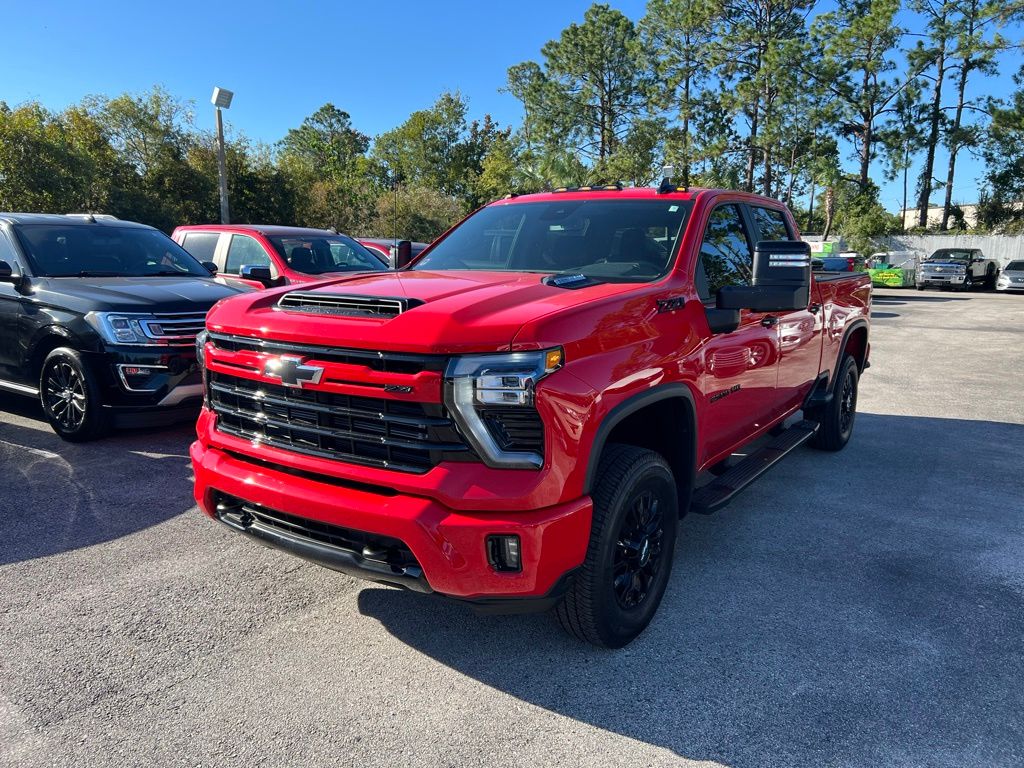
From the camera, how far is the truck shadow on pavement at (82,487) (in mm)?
4129

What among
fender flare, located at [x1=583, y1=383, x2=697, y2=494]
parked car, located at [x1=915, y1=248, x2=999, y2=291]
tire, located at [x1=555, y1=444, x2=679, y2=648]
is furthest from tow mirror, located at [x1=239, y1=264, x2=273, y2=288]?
parked car, located at [x1=915, y1=248, x2=999, y2=291]

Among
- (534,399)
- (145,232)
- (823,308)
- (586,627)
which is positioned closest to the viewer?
(534,399)

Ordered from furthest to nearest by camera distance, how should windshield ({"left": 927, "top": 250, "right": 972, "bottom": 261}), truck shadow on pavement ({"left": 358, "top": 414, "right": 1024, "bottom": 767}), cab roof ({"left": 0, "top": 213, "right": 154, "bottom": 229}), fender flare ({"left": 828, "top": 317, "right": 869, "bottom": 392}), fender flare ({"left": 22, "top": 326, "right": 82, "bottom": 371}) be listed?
1. windshield ({"left": 927, "top": 250, "right": 972, "bottom": 261})
2. cab roof ({"left": 0, "top": 213, "right": 154, "bottom": 229})
3. fender flare ({"left": 828, "top": 317, "right": 869, "bottom": 392})
4. fender flare ({"left": 22, "top": 326, "right": 82, "bottom": 371})
5. truck shadow on pavement ({"left": 358, "top": 414, "right": 1024, "bottom": 767})

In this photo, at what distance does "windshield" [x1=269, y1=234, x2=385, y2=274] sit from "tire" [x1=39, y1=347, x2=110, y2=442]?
3084 millimetres

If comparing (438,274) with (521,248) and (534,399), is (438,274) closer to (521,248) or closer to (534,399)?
(521,248)

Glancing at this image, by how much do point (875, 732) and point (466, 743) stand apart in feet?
4.76

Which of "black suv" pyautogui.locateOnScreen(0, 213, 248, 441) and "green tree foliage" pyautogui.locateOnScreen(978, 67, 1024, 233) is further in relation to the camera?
"green tree foliage" pyautogui.locateOnScreen(978, 67, 1024, 233)

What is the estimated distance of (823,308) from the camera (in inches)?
208

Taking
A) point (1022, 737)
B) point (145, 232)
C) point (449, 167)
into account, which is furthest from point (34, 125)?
point (449, 167)

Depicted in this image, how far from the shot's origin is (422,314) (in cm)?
264

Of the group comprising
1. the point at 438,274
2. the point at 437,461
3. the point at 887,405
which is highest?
the point at 438,274

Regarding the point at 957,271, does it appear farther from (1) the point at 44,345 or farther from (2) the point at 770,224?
(1) the point at 44,345

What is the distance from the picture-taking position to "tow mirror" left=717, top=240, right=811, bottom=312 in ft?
10.9

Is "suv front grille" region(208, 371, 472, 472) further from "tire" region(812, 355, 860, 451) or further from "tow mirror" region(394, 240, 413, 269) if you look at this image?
"tire" region(812, 355, 860, 451)
